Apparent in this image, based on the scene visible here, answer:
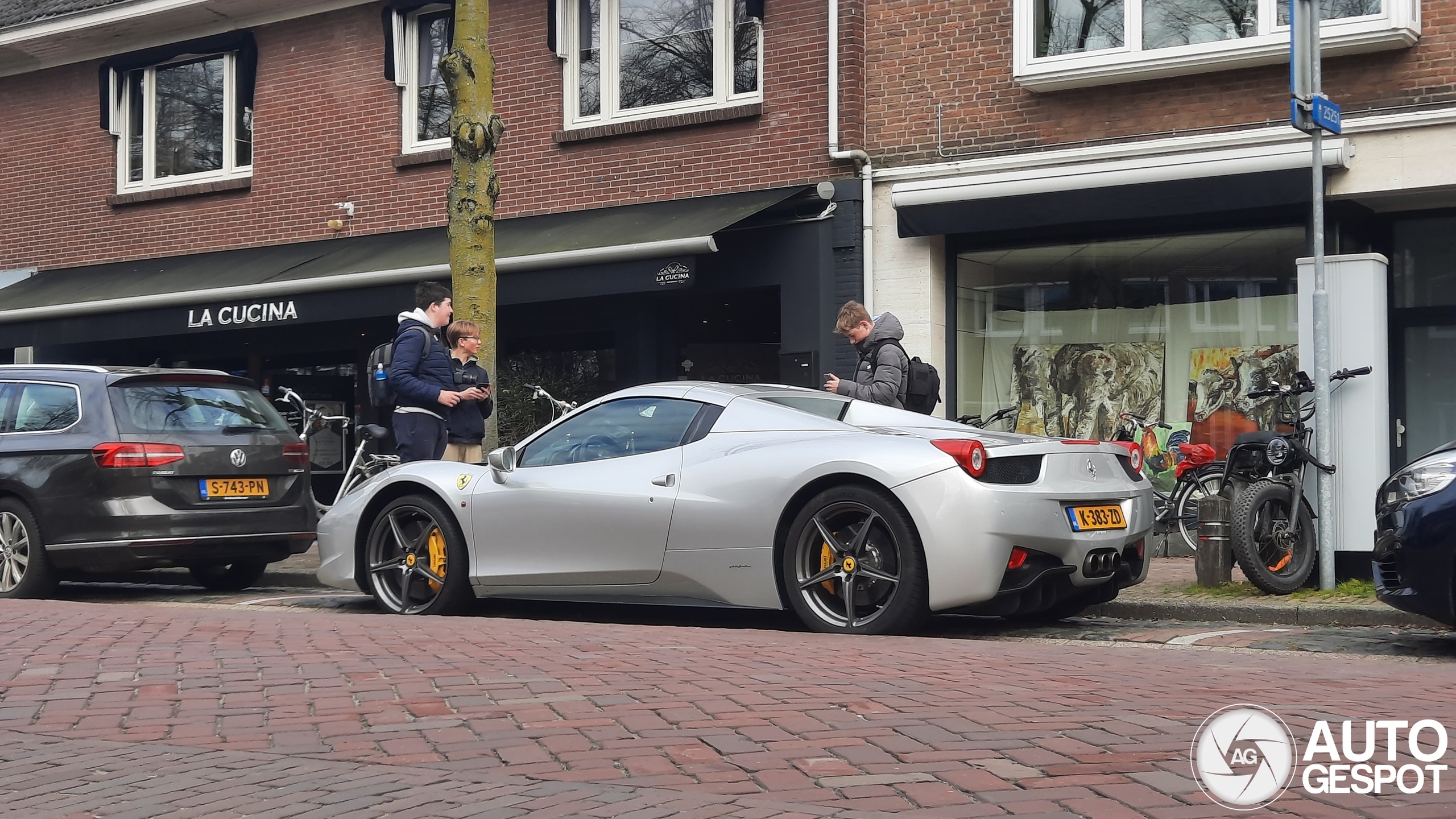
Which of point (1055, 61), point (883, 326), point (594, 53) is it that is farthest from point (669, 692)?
point (594, 53)

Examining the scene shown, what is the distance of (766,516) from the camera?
7.24m

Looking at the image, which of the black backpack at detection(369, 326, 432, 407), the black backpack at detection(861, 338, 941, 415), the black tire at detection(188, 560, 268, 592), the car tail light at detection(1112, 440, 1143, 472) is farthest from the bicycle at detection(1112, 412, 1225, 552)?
the black tire at detection(188, 560, 268, 592)

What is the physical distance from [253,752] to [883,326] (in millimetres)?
6309

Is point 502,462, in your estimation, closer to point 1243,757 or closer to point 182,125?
point 1243,757

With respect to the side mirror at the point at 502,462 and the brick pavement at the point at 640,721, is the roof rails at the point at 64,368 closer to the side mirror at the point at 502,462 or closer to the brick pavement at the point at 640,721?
the side mirror at the point at 502,462

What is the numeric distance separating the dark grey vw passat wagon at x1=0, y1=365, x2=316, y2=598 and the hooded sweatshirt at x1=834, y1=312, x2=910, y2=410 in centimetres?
397

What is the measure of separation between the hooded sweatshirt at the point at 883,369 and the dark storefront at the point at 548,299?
2.85 m

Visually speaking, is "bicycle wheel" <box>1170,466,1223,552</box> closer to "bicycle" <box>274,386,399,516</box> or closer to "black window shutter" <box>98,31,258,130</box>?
"bicycle" <box>274,386,399,516</box>

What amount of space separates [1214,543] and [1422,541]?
2.38m

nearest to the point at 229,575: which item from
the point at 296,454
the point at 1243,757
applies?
the point at 296,454

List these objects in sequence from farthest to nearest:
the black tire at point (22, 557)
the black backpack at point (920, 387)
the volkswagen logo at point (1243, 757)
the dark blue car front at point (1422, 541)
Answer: the black backpack at point (920, 387) → the black tire at point (22, 557) → the dark blue car front at point (1422, 541) → the volkswagen logo at point (1243, 757)

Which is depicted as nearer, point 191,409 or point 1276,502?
point 1276,502

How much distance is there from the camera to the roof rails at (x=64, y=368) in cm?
1009

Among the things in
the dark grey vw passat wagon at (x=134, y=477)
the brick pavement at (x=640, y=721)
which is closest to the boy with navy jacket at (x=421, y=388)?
the dark grey vw passat wagon at (x=134, y=477)
